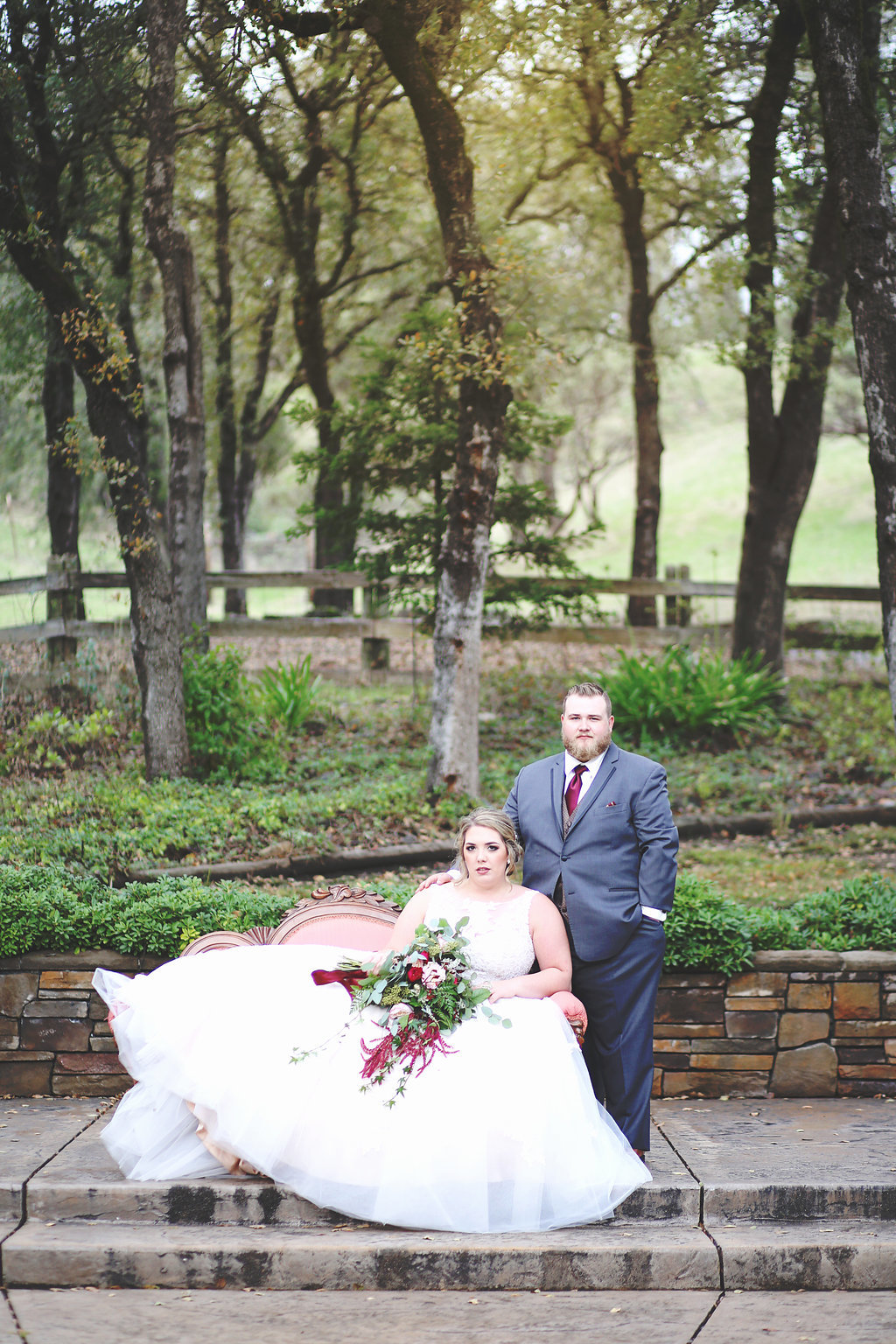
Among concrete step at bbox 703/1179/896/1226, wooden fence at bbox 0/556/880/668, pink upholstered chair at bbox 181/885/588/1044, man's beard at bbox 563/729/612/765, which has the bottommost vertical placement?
concrete step at bbox 703/1179/896/1226

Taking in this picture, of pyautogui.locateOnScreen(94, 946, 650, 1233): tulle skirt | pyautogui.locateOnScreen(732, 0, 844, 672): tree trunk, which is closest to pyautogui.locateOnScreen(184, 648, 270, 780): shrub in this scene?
pyautogui.locateOnScreen(94, 946, 650, 1233): tulle skirt

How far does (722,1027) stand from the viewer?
4.61m

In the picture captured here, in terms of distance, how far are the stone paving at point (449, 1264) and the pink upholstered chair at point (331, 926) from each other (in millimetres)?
899

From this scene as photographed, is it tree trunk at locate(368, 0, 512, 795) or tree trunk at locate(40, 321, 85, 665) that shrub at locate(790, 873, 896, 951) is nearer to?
tree trunk at locate(368, 0, 512, 795)

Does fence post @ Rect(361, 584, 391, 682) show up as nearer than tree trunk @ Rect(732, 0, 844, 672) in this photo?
No

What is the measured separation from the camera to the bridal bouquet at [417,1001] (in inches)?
142

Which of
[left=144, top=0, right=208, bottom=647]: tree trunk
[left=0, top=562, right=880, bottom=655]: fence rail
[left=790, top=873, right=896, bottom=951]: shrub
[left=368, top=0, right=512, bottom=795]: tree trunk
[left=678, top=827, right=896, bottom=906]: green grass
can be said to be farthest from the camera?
[left=0, top=562, right=880, bottom=655]: fence rail

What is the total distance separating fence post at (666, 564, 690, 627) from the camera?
12281 millimetres

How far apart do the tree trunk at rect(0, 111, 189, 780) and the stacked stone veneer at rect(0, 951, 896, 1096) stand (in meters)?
2.86

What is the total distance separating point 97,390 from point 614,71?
572 centimetres

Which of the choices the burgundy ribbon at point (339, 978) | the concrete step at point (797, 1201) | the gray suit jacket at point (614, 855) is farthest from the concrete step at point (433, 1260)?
the gray suit jacket at point (614, 855)

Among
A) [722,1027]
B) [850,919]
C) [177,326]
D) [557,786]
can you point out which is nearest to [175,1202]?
[557,786]

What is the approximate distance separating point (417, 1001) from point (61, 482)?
748 cm

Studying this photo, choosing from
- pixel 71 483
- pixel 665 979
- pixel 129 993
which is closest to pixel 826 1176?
pixel 665 979
